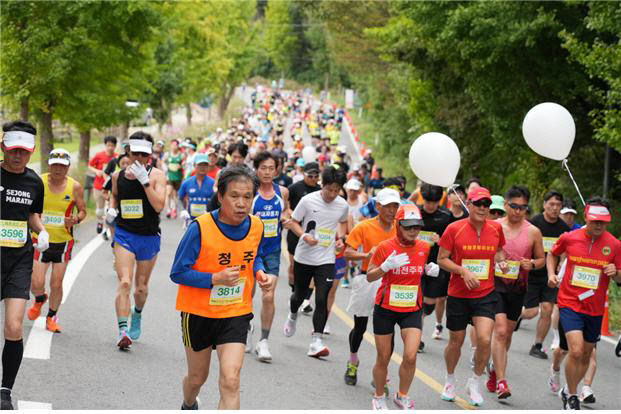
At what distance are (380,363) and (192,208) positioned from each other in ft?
17.5

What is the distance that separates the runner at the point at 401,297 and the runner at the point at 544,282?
10.7 ft

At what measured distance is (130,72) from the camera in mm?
28453

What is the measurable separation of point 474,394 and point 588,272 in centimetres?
154

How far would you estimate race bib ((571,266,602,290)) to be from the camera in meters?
8.77

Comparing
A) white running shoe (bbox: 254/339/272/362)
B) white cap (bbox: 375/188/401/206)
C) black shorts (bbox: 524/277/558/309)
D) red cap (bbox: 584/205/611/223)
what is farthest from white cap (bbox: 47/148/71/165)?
black shorts (bbox: 524/277/558/309)

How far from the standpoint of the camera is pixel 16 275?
737cm

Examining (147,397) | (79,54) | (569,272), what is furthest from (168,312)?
(79,54)

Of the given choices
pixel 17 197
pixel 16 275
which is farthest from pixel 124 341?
pixel 17 197

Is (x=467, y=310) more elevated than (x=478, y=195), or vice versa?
Result: (x=478, y=195)

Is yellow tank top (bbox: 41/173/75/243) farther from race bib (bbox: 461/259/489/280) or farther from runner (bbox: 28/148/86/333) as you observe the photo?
race bib (bbox: 461/259/489/280)

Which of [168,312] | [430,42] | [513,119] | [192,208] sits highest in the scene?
[430,42]

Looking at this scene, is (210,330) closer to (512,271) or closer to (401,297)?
(401,297)

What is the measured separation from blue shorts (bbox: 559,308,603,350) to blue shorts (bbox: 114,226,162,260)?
4.22 metres

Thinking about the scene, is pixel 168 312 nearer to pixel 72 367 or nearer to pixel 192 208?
pixel 192 208
